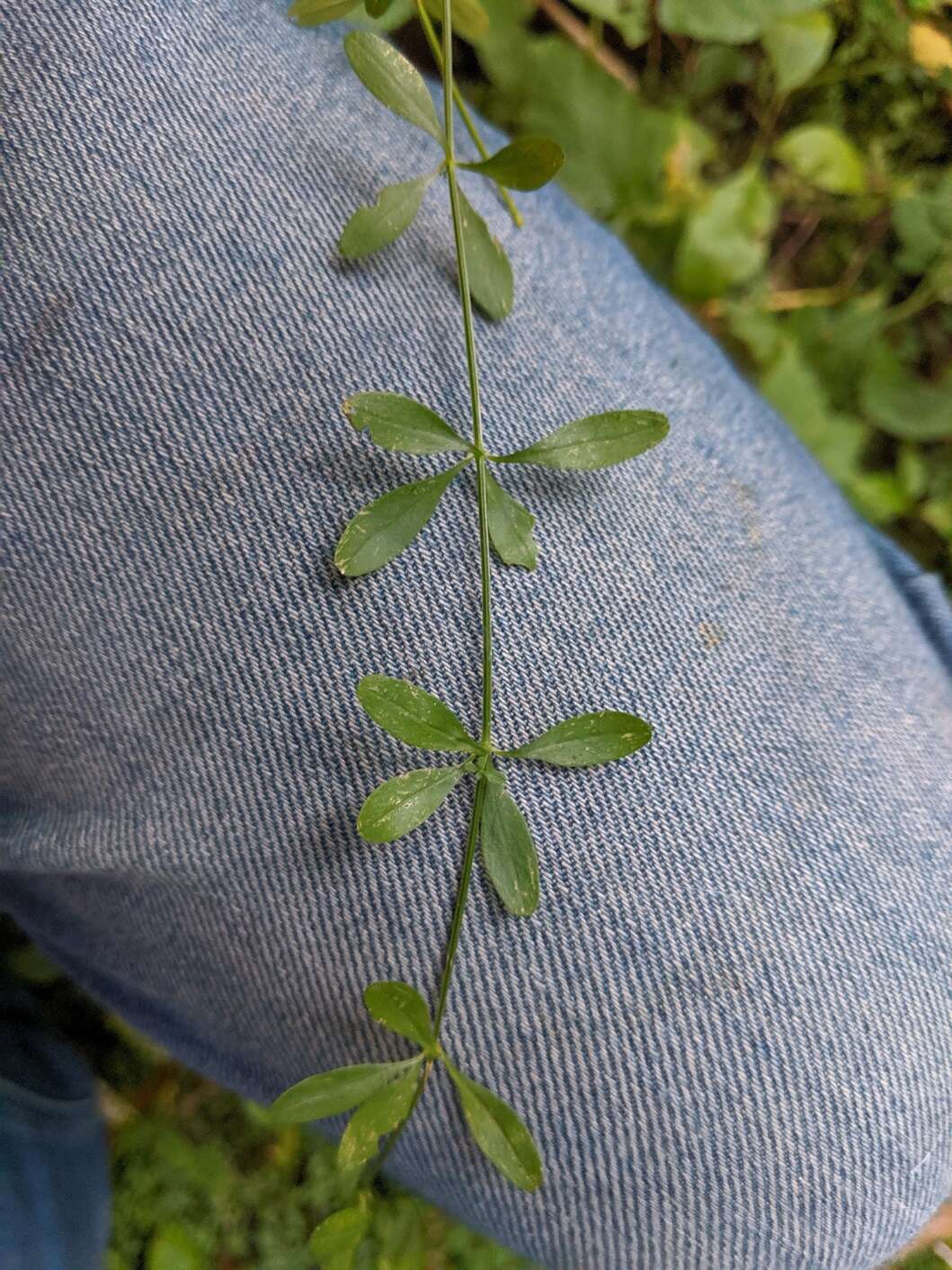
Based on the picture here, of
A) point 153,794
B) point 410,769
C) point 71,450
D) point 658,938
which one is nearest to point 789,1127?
point 658,938

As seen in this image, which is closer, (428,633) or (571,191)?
(428,633)

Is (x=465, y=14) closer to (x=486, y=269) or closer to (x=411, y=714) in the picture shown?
(x=486, y=269)

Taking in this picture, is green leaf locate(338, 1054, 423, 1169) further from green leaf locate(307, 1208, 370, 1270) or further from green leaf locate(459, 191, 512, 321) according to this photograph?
green leaf locate(459, 191, 512, 321)

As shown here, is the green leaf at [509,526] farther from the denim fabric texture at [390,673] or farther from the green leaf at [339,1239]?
the green leaf at [339,1239]

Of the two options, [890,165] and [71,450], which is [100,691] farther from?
[890,165]

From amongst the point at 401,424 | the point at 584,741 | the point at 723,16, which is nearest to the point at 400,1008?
the point at 584,741

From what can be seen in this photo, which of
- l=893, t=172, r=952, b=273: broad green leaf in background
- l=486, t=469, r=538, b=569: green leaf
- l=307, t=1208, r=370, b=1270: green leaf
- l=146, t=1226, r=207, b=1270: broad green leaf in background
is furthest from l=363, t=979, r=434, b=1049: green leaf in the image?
l=893, t=172, r=952, b=273: broad green leaf in background

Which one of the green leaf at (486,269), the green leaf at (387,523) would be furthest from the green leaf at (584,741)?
the green leaf at (486,269)
